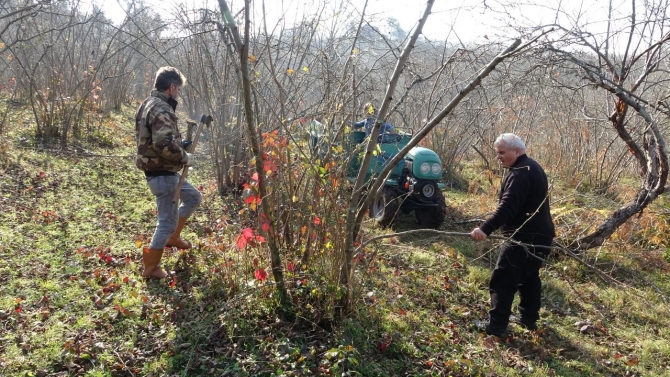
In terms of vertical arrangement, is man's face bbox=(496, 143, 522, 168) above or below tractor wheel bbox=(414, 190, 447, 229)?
above

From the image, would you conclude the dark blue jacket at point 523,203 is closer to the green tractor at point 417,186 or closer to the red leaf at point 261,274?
the red leaf at point 261,274

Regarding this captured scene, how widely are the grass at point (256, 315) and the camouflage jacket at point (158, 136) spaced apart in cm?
75

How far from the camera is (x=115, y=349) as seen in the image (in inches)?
122

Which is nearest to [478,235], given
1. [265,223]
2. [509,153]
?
[509,153]

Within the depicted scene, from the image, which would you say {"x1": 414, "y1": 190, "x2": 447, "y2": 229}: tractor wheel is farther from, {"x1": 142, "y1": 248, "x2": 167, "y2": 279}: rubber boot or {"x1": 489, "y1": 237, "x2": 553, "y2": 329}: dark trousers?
{"x1": 142, "y1": 248, "x2": 167, "y2": 279}: rubber boot

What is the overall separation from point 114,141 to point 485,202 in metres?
7.96

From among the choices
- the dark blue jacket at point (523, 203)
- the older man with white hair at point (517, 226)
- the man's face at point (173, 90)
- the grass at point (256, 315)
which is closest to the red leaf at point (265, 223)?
the grass at point (256, 315)

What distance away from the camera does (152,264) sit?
4.04 m

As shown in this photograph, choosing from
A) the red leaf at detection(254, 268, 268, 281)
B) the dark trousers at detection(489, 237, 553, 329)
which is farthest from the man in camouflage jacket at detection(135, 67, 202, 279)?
the dark trousers at detection(489, 237, 553, 329)

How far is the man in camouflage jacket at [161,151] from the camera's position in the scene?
3736 millimetres

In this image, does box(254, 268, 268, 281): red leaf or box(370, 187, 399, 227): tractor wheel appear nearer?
box(254, 268, 268, 281): red leaf

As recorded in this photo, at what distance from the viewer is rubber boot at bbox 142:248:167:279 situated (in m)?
4.00

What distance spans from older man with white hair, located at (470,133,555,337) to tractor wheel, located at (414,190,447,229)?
255cm

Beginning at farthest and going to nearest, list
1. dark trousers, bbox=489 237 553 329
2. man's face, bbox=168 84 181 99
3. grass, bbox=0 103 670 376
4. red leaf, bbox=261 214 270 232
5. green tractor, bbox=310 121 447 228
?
green tractor, bbox=310 121 447 228
dark trousers, bbox=489 237 553 329
man's face, bbox=168 84 181 99
red leaf, bbox=261 214 270 232
grass, bbox=0 103 670 376
